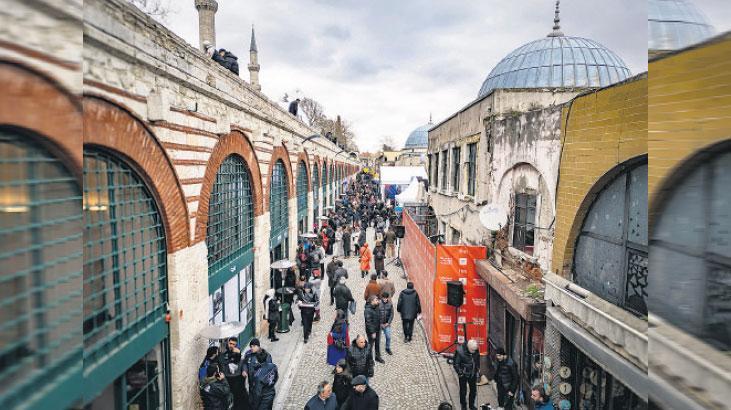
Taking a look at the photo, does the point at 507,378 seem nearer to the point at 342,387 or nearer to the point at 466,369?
the point at 466,369

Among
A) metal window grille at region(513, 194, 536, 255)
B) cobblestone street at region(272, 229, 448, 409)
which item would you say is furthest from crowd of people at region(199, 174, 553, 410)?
metal window grille at region(513, 194, 536, 255)

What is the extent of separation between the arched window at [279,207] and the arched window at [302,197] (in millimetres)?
2697

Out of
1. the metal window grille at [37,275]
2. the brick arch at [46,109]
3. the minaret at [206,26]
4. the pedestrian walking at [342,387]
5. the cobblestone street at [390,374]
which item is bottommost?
the cobblestone street at [390,374]

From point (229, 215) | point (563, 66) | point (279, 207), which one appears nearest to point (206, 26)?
point (229, 215)

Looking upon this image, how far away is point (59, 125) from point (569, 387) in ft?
22.1

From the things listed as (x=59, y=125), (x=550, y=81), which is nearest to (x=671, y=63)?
(x=59, y=125)

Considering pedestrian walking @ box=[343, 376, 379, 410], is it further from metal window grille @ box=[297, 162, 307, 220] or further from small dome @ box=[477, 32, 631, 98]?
metal window grille @ box=[297, 162, 307, 220]

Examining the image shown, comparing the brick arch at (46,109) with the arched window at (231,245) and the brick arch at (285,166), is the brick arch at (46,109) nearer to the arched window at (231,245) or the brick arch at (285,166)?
the arched window at (231,245)

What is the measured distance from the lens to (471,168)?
35.7ft

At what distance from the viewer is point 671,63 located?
689 mm

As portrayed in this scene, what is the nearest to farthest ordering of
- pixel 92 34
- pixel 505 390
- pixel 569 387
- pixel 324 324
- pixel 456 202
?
pixel 92 34 → pixel 569 387 → pixel 505 390 → pixel 324 324 → pixel 456 202

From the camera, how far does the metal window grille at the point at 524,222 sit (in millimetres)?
7211

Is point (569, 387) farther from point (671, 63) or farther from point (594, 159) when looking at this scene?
point (671, 63)

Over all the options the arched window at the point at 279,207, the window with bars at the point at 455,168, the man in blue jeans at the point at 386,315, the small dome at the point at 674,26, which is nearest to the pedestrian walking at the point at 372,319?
the man in blue jeans at the point at 386,315
